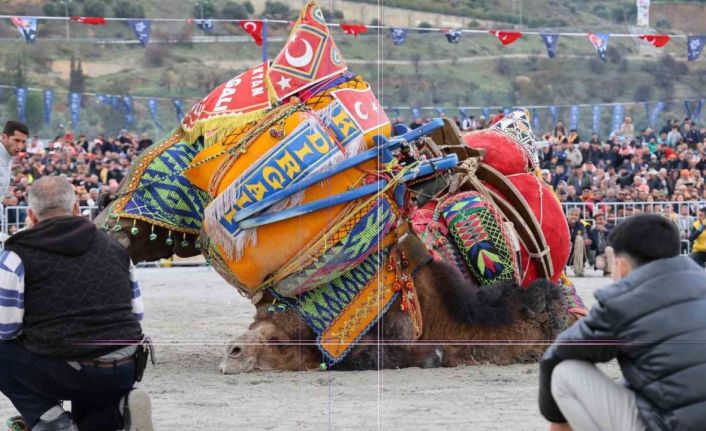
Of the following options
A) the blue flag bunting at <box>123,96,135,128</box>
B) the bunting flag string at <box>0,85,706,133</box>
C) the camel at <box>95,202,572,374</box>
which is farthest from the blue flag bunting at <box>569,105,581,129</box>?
the camel at <box>95,202,572,374</box>

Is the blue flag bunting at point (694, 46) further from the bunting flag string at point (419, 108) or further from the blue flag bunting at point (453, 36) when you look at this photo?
the blue flag bunting at point (453, 36)

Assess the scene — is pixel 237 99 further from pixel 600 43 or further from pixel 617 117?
pixel 617 117

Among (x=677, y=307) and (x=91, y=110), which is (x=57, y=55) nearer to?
(x=91, y=110)

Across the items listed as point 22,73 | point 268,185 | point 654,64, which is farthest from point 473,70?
point 268,185

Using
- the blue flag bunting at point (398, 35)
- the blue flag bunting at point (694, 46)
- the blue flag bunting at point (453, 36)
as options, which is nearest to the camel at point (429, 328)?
the blue flag bunting at point (694, 46)

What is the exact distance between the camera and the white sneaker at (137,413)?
4.77m

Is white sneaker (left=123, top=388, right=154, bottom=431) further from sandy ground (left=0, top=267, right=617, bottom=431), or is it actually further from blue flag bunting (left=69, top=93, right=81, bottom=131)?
blue flag bunting (left=69, top=93, right=81, bottom=131)

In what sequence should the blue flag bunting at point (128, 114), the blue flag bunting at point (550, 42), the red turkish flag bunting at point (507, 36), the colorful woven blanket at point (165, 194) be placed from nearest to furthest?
the colorful woven blanket at point (165, 194) → the blue flag bunting at point (550, 42) → the red turkish flag bunting at point (507, 36) → the blue flag bunting at point (128, 114)

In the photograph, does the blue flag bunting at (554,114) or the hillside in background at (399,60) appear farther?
the blue flag bunting at (554,114)

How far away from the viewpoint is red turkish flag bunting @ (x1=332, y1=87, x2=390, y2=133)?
7121mm

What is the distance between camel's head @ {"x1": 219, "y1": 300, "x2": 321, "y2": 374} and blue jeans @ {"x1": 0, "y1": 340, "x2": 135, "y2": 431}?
7.42 ft

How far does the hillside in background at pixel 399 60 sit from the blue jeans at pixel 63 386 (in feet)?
21.1

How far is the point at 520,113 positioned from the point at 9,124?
11.5 ft

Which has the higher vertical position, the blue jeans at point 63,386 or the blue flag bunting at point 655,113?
the blue flag bunting at point 655,113
